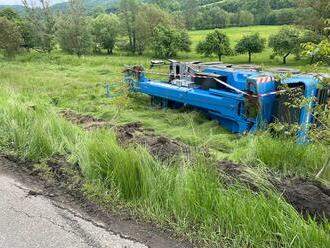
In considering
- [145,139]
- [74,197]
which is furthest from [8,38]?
[74,197]

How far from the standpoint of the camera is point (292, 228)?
10.3 feet

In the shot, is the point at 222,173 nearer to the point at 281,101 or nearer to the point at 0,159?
the point at 0,159

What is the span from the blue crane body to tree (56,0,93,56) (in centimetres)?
3048

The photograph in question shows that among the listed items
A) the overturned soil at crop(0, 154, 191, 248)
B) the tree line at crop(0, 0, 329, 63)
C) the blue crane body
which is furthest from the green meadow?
the tree line at crop(0, 0, 329, 63)

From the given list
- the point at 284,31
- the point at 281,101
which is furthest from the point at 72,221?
the point at 284,31

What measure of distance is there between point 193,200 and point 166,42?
139 ft

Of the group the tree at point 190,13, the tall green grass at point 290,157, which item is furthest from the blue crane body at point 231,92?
the tree at point 190,13

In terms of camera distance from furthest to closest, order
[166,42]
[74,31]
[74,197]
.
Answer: [166,42] < [74,31] < [74,197]

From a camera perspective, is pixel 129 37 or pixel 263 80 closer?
pixel 263 80

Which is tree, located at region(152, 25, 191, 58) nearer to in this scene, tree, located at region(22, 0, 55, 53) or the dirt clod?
tree, located at region(22, 0, 55, 53)

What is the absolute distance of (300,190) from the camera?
3824mm

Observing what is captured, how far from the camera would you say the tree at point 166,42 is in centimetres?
4462

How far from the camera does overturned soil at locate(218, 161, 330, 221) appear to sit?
142 inches

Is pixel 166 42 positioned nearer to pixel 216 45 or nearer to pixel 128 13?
pixel 216 45
